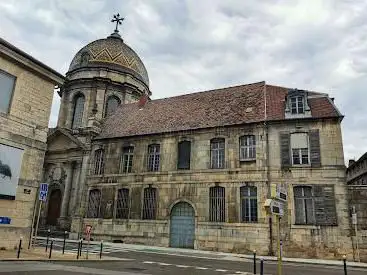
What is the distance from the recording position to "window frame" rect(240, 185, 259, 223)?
19.2 meters

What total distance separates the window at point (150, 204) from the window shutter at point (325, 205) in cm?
978

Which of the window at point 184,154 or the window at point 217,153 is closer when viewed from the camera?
the window at point 217,153

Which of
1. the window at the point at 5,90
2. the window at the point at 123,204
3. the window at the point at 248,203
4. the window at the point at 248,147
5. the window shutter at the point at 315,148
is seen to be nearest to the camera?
the window at the point at 5,90

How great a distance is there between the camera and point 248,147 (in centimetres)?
2061

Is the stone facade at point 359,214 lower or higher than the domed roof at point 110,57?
lower

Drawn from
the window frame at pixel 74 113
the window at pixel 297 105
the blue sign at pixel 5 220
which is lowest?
the blue sign at pixel 5 220

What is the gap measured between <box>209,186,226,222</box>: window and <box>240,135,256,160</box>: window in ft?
7.97

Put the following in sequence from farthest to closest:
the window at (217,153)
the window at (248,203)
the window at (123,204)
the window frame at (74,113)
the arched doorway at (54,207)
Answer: the window frame at (74,113) < the arched doorway at (54,207) < the window at (123,204) < the window at (217,153) < the window at (248,203)

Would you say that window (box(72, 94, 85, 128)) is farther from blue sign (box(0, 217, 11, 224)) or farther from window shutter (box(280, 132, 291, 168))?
window shutter (box(280, 132, 291, 168))

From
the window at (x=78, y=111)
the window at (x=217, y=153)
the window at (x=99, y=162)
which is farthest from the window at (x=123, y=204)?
the window at (x=78, y=111)

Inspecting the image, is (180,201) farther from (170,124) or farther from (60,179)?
(60,179)

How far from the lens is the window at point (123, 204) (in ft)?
74.8

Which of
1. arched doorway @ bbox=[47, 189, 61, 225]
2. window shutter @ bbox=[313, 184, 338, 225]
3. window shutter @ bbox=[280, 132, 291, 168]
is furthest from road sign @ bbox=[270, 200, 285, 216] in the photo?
arched doorway @ bbox=[47, 189, 61, 225]

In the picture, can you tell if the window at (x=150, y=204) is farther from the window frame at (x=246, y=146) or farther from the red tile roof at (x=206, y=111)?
the window frame at (x=246, y=146)
